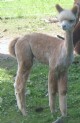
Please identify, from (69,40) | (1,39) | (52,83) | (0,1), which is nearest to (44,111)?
(52,83)

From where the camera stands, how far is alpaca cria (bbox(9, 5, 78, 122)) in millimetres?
5293

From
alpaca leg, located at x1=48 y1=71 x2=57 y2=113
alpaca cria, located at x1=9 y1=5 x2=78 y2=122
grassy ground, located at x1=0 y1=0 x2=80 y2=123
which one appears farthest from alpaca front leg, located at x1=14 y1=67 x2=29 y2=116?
alpaca leg, located at x1=48 y1=71 x2=57 y2=113

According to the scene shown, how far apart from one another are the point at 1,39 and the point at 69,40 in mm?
6289

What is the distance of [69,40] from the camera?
5.07 m

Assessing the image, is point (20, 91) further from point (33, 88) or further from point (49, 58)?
point (33, 88)

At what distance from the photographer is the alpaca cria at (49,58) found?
5.29 m

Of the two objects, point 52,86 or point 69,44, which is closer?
point 69,44

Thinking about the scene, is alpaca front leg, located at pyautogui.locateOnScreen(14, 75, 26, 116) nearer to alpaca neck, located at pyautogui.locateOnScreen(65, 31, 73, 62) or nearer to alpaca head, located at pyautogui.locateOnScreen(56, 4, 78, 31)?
alpaca neck, located at pyautogui.locateOnScreen(65, 31, 73, 62)

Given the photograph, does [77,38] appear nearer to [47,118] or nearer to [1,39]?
[47,118]

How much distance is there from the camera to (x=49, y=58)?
5484mm

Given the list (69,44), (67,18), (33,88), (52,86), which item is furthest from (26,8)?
(67,18)

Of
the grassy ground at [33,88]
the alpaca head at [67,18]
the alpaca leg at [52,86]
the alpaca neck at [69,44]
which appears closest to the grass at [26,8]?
the grassy ground at [33,88]

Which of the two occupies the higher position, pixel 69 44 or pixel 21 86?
pixel 69 44

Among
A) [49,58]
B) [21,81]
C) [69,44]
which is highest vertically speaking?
[69,44]
